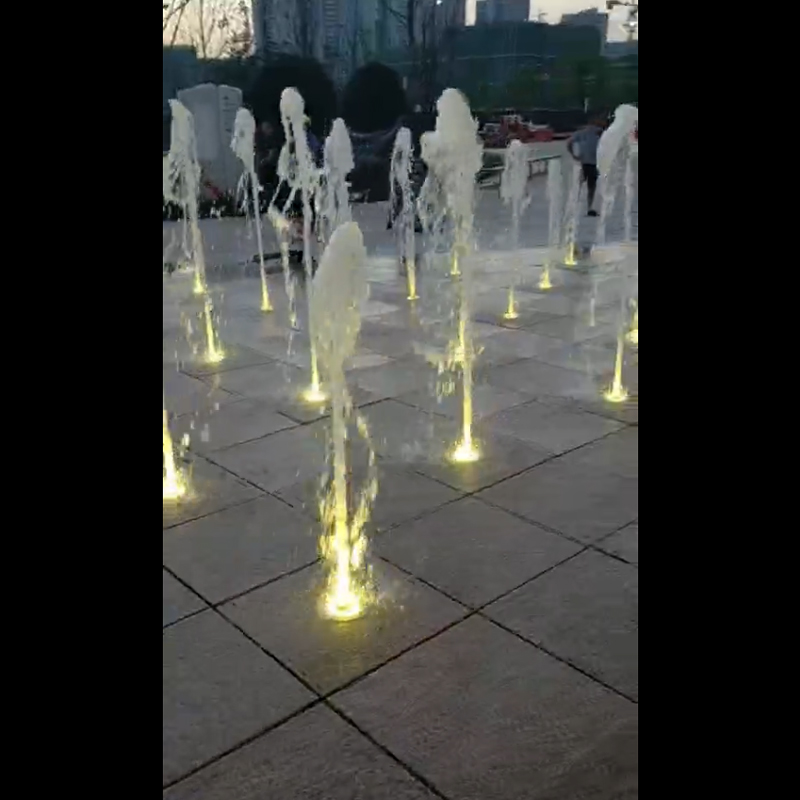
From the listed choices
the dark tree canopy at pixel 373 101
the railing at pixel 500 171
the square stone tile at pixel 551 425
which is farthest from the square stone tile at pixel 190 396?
the dark tree canopy at pixel 373 101

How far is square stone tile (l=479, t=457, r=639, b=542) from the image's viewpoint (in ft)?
14.6

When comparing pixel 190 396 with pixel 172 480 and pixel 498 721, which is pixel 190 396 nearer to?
pixel 172 480

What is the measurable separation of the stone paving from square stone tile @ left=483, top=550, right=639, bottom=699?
1 cm

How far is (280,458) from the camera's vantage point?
5395 millimetres

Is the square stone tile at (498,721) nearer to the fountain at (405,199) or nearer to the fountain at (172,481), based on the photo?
the fountain at (172,481)

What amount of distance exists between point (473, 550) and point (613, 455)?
165 cm

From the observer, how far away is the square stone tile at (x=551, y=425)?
222 inches

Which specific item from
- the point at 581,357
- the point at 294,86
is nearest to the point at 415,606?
the point at 581,357

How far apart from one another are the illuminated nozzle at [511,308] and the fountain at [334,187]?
4.11 m

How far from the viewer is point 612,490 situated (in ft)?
15.9

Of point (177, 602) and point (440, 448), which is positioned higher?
point (440, 448)
